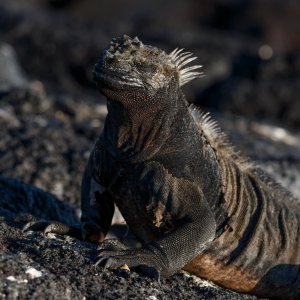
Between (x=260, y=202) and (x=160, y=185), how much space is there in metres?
1.04

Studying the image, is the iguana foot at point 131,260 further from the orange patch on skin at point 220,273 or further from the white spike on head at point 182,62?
the white spike on head at point 182,62

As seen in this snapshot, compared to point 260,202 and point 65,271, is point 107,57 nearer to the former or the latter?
point 65,271

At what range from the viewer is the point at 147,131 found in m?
5.27

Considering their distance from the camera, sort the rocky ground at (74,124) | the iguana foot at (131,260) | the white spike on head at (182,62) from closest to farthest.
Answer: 1. the rocky ground at (74,124)
2. the iguana foot at (131,260)
3. the white spike on head at (182,62)

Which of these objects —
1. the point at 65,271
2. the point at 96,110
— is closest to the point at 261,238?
the point at 65,271

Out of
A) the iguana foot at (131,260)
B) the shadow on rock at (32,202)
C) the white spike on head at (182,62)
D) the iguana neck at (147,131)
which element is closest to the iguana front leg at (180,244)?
the iguana foot at (131,260)

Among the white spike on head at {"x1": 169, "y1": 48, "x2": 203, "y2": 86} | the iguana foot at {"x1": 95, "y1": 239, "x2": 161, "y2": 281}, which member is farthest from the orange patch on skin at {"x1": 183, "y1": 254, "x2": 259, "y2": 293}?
the white spike on head at {"x1": 169, "y1": 48, "x2": 203, "y2": 86}

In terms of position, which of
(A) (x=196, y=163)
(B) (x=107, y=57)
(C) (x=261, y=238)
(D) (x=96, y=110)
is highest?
(B) (x=107, y=57)

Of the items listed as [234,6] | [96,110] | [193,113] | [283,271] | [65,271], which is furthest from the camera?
[234,6]

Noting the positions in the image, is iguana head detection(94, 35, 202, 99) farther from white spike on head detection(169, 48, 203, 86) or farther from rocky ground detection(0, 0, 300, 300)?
rocky ground detection(0, 0, 300, 300)

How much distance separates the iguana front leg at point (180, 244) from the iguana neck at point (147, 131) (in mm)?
299

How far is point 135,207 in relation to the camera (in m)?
5.42

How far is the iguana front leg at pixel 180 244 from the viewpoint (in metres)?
4.89

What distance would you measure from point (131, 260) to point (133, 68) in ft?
3.59
